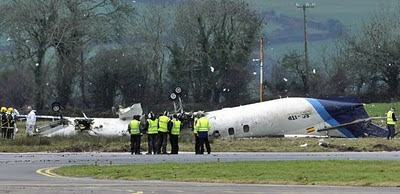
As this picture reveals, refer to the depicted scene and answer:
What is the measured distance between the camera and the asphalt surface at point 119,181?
82.3ft

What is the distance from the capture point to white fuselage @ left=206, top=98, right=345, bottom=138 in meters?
53.8

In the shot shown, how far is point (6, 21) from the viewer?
82.2 metres

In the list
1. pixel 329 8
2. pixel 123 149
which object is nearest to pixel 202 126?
pixel 123 149

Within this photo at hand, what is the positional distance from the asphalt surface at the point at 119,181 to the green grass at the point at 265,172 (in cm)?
111

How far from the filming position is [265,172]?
99.5 feet

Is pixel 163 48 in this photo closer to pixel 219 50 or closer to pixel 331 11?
pixel 219 50

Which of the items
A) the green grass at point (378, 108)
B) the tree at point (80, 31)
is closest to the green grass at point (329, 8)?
the tree at point (80, 31)

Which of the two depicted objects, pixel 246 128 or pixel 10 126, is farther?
pixel 246 128

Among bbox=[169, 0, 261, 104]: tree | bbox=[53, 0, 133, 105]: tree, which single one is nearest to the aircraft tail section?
bbox=[53, 0, 133, 105]: tree

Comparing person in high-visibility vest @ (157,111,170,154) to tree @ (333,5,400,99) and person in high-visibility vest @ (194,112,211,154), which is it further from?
tree @ (333,5,400,99)

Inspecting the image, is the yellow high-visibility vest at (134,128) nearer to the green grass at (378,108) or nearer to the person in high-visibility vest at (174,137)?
the person in high-visibility vest at (174,137)

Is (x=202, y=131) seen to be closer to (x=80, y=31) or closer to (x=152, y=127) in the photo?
(x=152, y=127)

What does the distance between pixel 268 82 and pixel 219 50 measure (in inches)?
206

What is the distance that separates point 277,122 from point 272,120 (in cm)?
31
